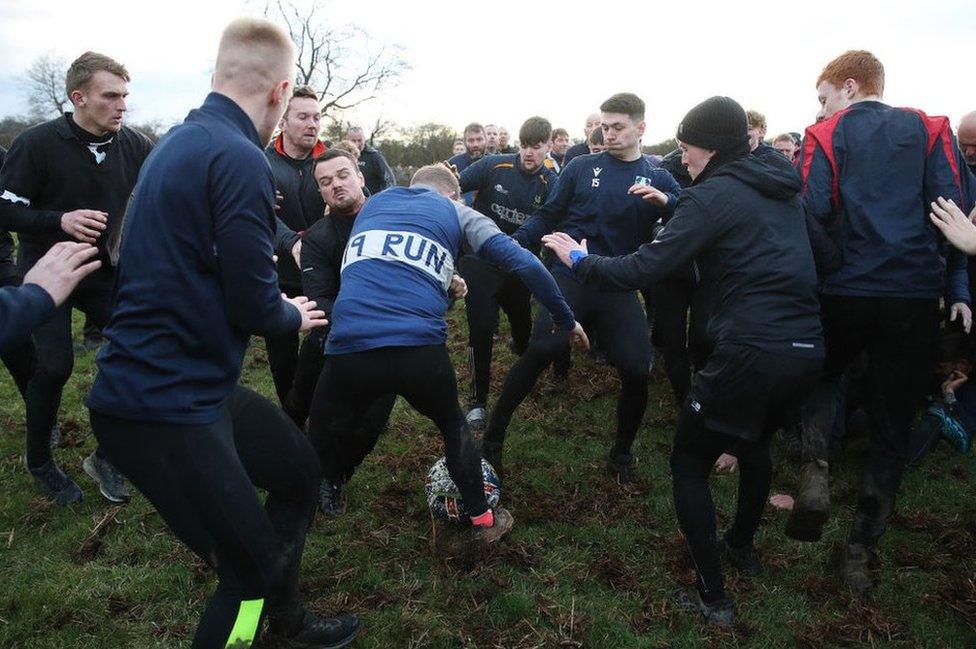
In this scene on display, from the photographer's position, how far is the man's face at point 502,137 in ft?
39.4

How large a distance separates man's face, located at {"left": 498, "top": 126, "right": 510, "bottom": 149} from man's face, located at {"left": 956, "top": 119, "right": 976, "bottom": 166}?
7850mm

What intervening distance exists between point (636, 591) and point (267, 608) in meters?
1.90

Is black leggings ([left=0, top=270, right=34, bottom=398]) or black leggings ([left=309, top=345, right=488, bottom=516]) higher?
black leggings ([left=309, top=345, right=488, bottom=516])

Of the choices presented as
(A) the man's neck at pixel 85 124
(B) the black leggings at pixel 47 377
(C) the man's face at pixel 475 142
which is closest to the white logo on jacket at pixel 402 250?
(B) the black leggings at pixel 47 377

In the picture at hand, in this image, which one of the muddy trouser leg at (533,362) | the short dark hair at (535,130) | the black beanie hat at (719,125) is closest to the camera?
the black beanie hat at (719,125)

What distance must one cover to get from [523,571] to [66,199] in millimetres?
3810

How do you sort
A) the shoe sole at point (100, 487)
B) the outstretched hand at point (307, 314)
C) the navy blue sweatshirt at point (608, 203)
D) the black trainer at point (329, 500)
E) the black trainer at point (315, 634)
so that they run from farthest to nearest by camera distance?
the navy blue sweatshirt at point (608, 203) < the shoe sole at point (100, 487) < the black trainer at point (329, 500) < the black trainer at point (315, 634) < the outstretched hand at point (307, 314)

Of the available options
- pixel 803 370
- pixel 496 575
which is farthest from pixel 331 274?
pixel 803 370

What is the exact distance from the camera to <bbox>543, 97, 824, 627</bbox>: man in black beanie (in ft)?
9.91

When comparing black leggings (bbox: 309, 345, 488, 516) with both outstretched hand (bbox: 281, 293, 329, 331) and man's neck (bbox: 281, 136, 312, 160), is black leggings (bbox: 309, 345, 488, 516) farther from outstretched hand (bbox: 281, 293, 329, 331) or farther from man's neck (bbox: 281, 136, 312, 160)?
man's neck (bbox: 281, 136, 312, 160)

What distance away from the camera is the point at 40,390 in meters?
4.26

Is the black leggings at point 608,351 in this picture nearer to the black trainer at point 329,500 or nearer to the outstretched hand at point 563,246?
the outstretched hand at point 563,246

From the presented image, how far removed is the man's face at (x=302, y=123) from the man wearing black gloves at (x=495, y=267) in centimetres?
163

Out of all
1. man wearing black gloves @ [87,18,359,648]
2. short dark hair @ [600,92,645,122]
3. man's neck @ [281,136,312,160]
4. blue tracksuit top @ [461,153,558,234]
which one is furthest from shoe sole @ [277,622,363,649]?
blue tracksuit top @ [461,153,558,234]
